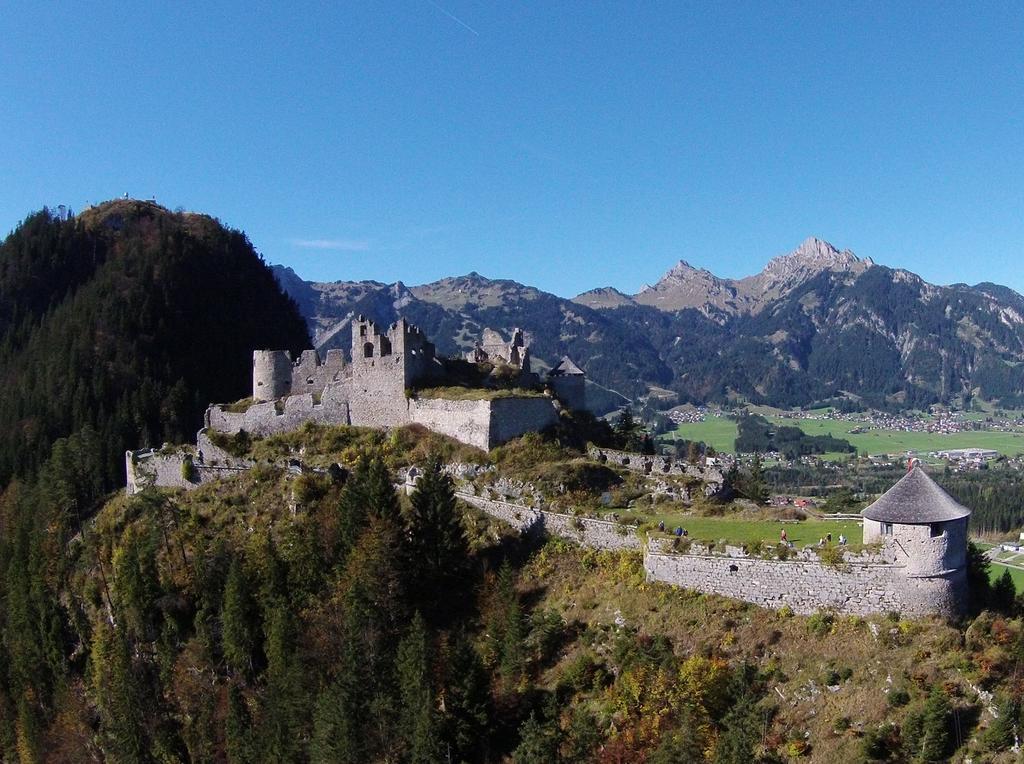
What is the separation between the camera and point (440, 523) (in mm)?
42156

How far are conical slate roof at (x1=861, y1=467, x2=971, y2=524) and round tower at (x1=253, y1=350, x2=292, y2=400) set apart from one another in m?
Answer: 46.4

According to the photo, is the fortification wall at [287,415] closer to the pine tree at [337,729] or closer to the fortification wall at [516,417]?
the fortification wall at [516,417]

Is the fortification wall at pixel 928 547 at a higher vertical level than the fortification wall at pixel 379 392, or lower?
lower

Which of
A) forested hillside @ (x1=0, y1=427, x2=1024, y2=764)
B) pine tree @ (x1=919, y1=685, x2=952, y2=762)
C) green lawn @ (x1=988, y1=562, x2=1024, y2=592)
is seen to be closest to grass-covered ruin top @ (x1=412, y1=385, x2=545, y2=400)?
forested hillside @ (x1=0, y1=427, x2=1024, y2=764)

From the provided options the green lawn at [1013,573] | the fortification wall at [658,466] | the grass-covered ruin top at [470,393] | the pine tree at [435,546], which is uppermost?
the grass-covered ruin top at [470,393]

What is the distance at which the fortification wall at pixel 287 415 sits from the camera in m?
58.8

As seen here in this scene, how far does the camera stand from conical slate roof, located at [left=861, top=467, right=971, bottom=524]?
95.9ft

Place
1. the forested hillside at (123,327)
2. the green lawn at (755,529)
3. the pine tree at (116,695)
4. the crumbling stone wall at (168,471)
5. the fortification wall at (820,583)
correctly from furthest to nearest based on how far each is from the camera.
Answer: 1. the forested hillside at (123,327)
2. the crumbling stone wall at (168,471)
3. the pine tree at (116,695)
4. the green lawn at (755,529)
5. the fortification wall at (820,583)

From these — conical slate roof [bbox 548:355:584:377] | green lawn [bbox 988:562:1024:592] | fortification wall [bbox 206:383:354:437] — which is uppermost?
conical slate roof [bbox 548:355:584:377]

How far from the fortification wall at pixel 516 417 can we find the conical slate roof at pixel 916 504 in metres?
24.3

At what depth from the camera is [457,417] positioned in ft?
171

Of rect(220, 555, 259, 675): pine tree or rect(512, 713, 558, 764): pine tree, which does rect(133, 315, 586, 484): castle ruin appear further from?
rect(512, 713, 558, 764): pine tree

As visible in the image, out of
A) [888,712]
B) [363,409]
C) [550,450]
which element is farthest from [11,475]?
[888,712]

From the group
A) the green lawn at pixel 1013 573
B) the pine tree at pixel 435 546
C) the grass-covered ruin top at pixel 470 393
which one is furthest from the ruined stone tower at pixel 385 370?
the green lawn at pixel 1013 573
